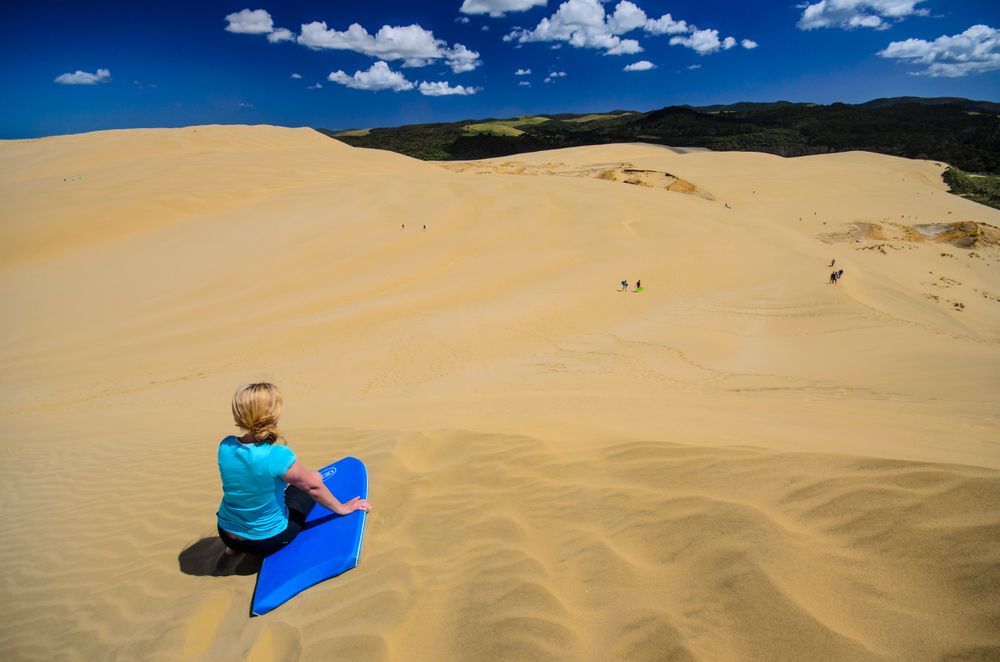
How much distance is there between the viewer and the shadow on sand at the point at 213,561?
3.07 metres

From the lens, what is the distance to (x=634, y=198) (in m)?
19.7

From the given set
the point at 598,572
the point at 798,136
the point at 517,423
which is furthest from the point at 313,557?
the point at 798,136

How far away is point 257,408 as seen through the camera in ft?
9.00

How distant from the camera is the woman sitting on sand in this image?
9.07 feet

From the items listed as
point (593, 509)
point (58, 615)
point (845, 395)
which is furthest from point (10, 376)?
point (845, 395)

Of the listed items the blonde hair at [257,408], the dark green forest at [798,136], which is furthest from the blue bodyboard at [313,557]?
the dark green forest at [798,136]

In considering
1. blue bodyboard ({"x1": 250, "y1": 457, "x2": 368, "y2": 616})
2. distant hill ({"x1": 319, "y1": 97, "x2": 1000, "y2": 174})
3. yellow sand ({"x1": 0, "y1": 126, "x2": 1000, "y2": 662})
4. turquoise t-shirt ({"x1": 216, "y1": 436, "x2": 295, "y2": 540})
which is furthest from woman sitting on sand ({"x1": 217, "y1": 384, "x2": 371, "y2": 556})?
distant hill ({"x1": 319, "y1": 97, "x2": 1000, "y2": 174})

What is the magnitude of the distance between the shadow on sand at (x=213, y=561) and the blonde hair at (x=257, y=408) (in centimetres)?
90

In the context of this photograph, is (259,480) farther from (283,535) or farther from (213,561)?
(213,561)

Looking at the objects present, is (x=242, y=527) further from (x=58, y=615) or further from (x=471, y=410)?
(x=471, y=410)

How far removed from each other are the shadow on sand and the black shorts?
0.24 feet

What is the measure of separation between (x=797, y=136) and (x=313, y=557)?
67751 mm

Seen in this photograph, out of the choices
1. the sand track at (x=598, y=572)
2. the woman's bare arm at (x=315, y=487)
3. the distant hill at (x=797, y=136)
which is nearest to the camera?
the sand track at (x=598, y=572)

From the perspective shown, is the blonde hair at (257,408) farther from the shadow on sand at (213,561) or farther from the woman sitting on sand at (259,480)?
the shadow on sand at (213,561)
